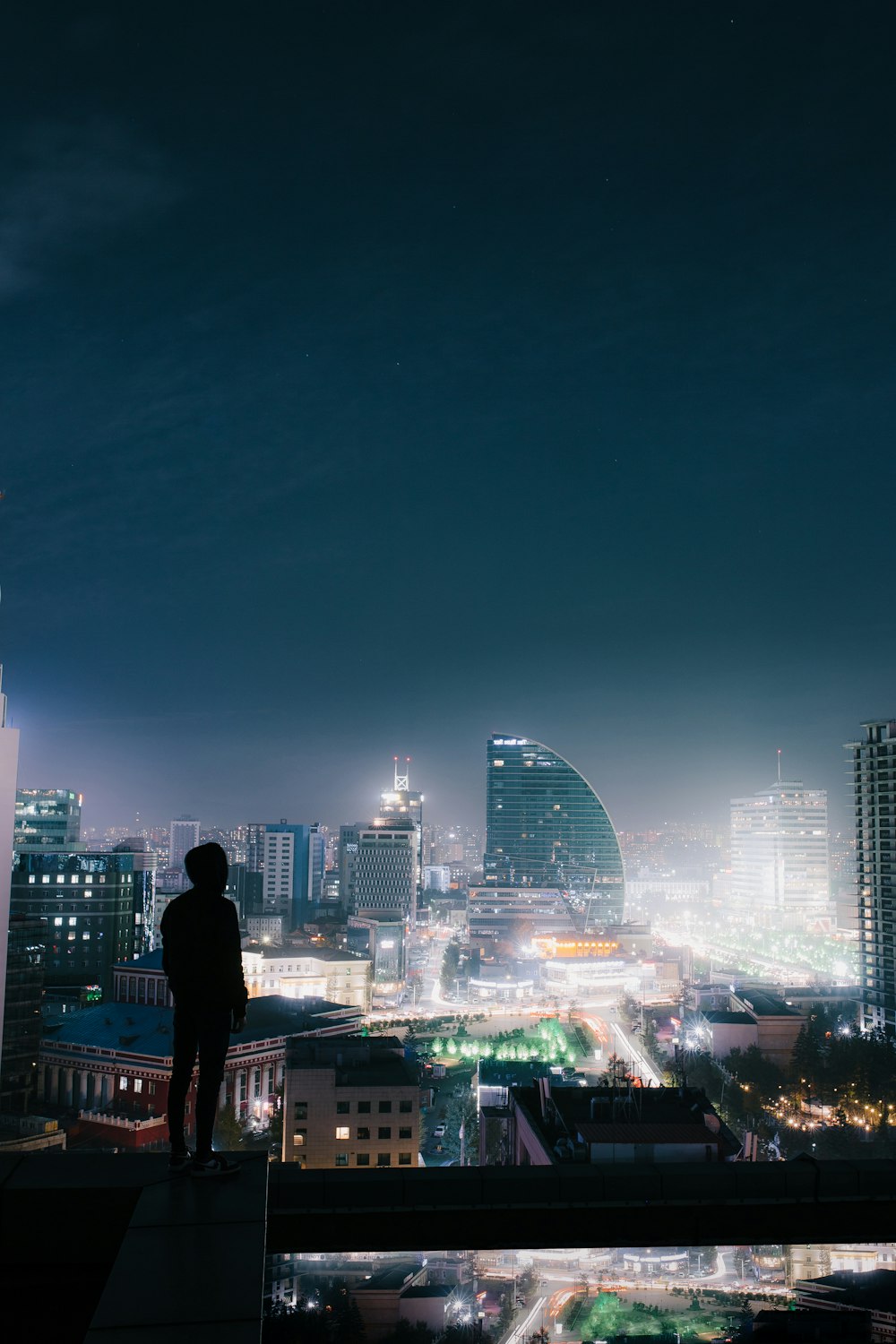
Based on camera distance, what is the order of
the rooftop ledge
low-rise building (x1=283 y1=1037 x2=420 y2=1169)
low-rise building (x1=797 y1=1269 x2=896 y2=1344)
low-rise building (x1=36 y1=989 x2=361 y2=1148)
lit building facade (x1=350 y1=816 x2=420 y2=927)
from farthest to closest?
1. lit building facade (x1=350 y1=816 x2=420 y2=927)
2. low-rise building (x1=36 y1=989 x2=361 y2=1148)
3. low-rise building (x1=283 y1=1037 x2=420 y2=1169)
4. low-rise building (x1=797 y1=1269 x2=896 y2=1344)
5. the rooftop ledge

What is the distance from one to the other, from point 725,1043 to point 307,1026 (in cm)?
1262

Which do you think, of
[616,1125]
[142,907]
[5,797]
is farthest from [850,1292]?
[142,907]

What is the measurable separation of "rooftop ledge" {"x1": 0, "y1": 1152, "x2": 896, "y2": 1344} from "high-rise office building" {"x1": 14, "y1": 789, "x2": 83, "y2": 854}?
54.4 metres

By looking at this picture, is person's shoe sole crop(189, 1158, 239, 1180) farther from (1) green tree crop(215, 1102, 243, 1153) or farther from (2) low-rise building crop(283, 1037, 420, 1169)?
(1) green tree crop(215, 1102, 243, 1153)

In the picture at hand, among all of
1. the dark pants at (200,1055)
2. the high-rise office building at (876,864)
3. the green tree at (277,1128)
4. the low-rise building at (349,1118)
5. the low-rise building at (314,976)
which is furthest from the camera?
the low-rise building at (314,976)

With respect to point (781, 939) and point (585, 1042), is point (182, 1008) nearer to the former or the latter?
point (585, 1042)

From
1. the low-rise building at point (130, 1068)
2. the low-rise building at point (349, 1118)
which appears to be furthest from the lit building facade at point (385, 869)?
the low-rise building at point (349, 1118)

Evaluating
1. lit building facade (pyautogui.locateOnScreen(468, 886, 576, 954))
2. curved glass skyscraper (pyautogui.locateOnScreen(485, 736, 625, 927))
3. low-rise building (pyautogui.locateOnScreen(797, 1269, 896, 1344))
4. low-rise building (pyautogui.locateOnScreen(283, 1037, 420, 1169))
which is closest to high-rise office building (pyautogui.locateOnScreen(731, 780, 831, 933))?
curved glass skyscraper (pyautogui.locateOnScreen(485, 736, 625, 927))

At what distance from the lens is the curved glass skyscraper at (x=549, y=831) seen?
6769 centimetres

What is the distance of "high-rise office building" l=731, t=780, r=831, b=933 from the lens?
75250mm

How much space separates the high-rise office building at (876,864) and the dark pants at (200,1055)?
29371mm

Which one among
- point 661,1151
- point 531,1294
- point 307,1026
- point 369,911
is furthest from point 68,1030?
point 369,911

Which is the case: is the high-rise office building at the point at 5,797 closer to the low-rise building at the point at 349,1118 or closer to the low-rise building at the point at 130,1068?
the low-rise building at the point at 349,1118

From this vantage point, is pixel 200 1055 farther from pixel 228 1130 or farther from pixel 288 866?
pixel 288 866
